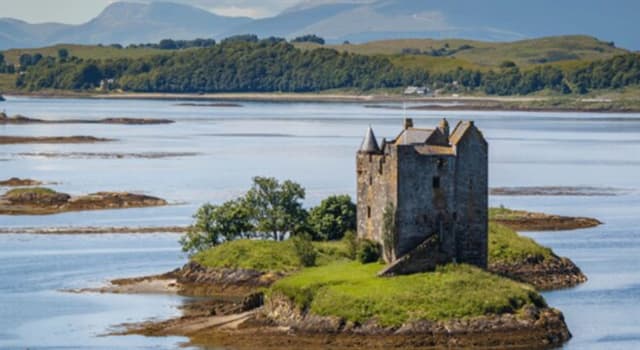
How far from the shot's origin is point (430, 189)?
2408 inches

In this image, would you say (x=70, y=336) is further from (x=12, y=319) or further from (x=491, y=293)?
(x=491, y=293)

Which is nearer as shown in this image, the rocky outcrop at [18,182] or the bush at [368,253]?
the bush at [368,253]

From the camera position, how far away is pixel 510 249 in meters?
72.8

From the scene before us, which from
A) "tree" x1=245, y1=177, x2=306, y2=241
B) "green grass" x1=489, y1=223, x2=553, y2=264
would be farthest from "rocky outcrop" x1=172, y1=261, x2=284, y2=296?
"green grass" x1=489, y1=223, x2=553, y2=264

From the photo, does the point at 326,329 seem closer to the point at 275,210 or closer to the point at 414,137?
the point at 414,137

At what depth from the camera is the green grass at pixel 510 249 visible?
72000 mm

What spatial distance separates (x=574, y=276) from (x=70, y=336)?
77.0 feet

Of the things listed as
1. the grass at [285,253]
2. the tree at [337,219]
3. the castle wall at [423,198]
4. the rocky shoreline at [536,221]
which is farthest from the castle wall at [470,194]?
the rocky shoreline at [536,221]

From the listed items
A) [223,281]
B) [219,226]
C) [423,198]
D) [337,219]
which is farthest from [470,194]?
[219,226]

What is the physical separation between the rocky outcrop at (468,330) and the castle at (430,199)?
4163mm

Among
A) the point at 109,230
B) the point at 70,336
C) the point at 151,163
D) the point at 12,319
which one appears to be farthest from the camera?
the point at 151,163

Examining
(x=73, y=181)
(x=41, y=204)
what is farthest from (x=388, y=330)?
(x=73, y=181)

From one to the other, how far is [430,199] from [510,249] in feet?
41.2

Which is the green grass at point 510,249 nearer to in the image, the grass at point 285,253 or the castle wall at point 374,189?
the grass at point 285,253
